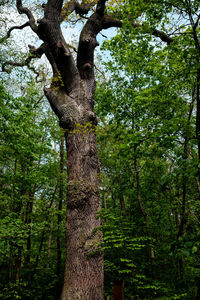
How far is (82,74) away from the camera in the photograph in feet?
15.9

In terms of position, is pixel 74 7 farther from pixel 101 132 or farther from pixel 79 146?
pixel 79 146

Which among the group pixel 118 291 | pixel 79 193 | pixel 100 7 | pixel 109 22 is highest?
pixel 109 22

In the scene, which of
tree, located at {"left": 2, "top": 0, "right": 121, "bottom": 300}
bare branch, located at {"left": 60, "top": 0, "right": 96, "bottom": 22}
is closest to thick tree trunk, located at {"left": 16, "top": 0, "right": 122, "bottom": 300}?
tree, located at {"left": 2, "top": 0, "right": 121, "bottom": 300}

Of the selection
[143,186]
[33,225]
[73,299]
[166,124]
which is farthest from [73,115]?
[143,186]

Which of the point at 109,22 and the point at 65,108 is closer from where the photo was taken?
the point at 65,108

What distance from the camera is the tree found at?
3.05 metres

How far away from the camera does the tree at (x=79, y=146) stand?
3.05 meters

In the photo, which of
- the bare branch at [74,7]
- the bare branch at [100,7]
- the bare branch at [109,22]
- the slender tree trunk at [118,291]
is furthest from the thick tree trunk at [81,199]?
the bare branch at [74,7]

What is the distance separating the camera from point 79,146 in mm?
3904

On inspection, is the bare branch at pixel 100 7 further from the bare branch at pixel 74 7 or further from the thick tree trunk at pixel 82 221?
the thick tree trunk at pixel 82 221

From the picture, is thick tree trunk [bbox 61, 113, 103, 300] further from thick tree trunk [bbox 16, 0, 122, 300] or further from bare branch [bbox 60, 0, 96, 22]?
bare branch [bbox 60, 0, 96, 22]

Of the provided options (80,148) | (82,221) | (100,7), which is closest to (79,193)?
(82,221)

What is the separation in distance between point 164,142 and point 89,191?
1637mm

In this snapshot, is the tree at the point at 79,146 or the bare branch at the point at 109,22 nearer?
the tree at the point at 79,146
